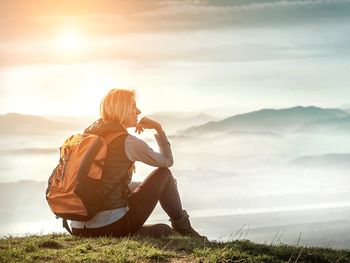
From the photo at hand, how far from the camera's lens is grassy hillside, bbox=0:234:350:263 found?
12195mm

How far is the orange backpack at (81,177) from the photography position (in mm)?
13531

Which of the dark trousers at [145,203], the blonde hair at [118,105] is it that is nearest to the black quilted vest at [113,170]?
the blonde hair at [118,105]

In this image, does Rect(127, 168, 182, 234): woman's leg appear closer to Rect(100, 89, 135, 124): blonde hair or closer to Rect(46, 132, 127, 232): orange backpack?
Rect(46, 132, 127, 232): orange backpack

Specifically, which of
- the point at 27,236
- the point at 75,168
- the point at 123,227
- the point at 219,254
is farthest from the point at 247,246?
the point at 27,236

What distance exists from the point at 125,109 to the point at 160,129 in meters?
1.10

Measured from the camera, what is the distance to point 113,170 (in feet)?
44.8

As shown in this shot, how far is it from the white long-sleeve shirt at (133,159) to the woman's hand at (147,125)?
0.55 metres

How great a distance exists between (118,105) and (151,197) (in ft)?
5.40

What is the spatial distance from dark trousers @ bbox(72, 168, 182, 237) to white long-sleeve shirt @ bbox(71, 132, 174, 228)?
85mm

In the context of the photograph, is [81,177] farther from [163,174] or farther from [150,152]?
[163,174]

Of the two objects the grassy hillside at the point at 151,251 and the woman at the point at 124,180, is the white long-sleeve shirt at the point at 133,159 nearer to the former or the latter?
the woman at the point at 124,180

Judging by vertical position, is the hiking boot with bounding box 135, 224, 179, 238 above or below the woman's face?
below

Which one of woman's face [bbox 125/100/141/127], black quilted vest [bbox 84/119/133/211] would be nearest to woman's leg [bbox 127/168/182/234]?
black quilted vest [bbox 84/119/133/211]

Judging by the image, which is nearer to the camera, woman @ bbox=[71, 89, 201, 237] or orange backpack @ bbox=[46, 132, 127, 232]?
orange backpack @ bbox=[46, 132, 127, 232]
